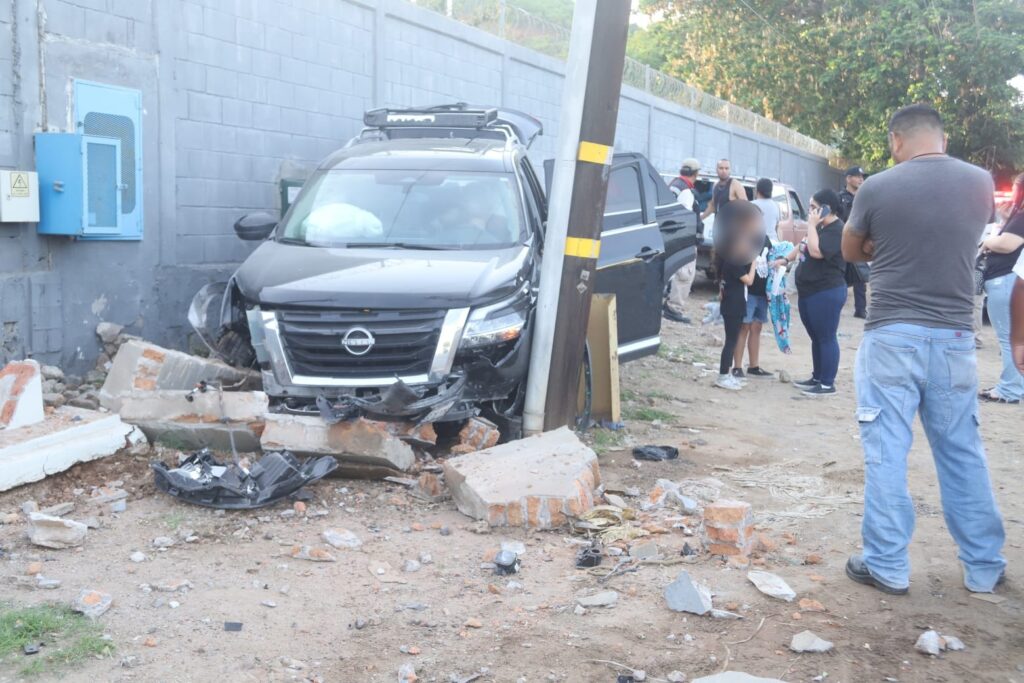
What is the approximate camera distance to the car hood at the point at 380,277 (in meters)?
6.26

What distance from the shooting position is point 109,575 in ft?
15.4

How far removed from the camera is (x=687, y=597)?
4.50 metres

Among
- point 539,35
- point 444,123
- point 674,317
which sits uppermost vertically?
point 539,35

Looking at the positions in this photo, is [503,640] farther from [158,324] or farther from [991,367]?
[991,367]

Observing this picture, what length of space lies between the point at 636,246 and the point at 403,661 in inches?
197

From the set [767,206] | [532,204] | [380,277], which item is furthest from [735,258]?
[380,277]

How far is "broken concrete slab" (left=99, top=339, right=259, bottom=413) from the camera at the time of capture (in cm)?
671

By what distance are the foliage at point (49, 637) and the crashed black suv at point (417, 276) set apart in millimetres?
2021

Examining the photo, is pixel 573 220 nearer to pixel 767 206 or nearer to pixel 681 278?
pixel 767 206

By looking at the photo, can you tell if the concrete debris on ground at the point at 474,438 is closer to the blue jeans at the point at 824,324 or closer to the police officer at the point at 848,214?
the blue jeans at the point at 824,324

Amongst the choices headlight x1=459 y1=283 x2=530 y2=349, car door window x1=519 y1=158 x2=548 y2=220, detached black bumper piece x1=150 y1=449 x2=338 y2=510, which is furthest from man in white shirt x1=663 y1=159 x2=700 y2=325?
detached black bumper piece x1=150 y1=449 x2=338 y2=510

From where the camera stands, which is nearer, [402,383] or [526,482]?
[526,482]

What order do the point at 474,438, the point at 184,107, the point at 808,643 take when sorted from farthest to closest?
the point at 184,107
the point at 474,438
the point at 808,643

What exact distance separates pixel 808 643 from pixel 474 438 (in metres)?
2.91
